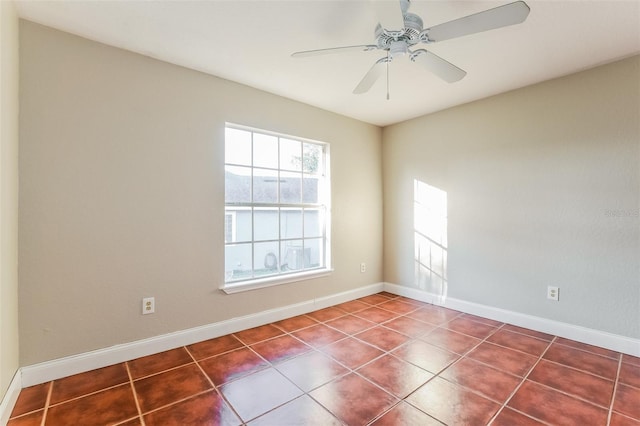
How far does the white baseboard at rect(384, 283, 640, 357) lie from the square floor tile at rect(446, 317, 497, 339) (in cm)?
22

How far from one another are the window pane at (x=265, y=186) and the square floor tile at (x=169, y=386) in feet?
5.16

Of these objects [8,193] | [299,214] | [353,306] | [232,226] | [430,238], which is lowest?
[353,306]

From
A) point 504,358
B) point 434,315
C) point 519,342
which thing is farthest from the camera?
point 434,315

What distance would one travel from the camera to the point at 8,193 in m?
1.67

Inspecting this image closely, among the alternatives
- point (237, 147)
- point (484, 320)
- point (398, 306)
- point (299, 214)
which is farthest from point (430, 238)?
point (237, 147)

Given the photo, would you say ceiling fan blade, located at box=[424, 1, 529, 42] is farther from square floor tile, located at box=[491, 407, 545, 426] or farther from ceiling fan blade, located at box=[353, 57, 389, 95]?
square floor tile, located at box=[491, 407, 545, 426]

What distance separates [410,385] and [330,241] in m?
1.91

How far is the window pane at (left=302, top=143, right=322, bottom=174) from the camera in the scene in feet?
11.3

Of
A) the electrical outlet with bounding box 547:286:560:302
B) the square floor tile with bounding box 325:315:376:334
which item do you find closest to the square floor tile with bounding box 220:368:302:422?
the square floor tile with bounding box 325:315:376:334

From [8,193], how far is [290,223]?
2174 millimetres

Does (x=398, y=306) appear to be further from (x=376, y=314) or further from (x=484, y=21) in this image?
(x=484, y=21)

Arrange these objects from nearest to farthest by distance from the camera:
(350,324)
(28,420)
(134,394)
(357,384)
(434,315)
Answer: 1. (28,420)
2. (134,394)
3. (357,384)
4. (350,324)
5. (434,315)

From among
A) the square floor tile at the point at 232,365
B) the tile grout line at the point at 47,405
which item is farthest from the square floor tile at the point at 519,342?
the tile grout line at the point at 47,405

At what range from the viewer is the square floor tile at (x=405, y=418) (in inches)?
61.1
